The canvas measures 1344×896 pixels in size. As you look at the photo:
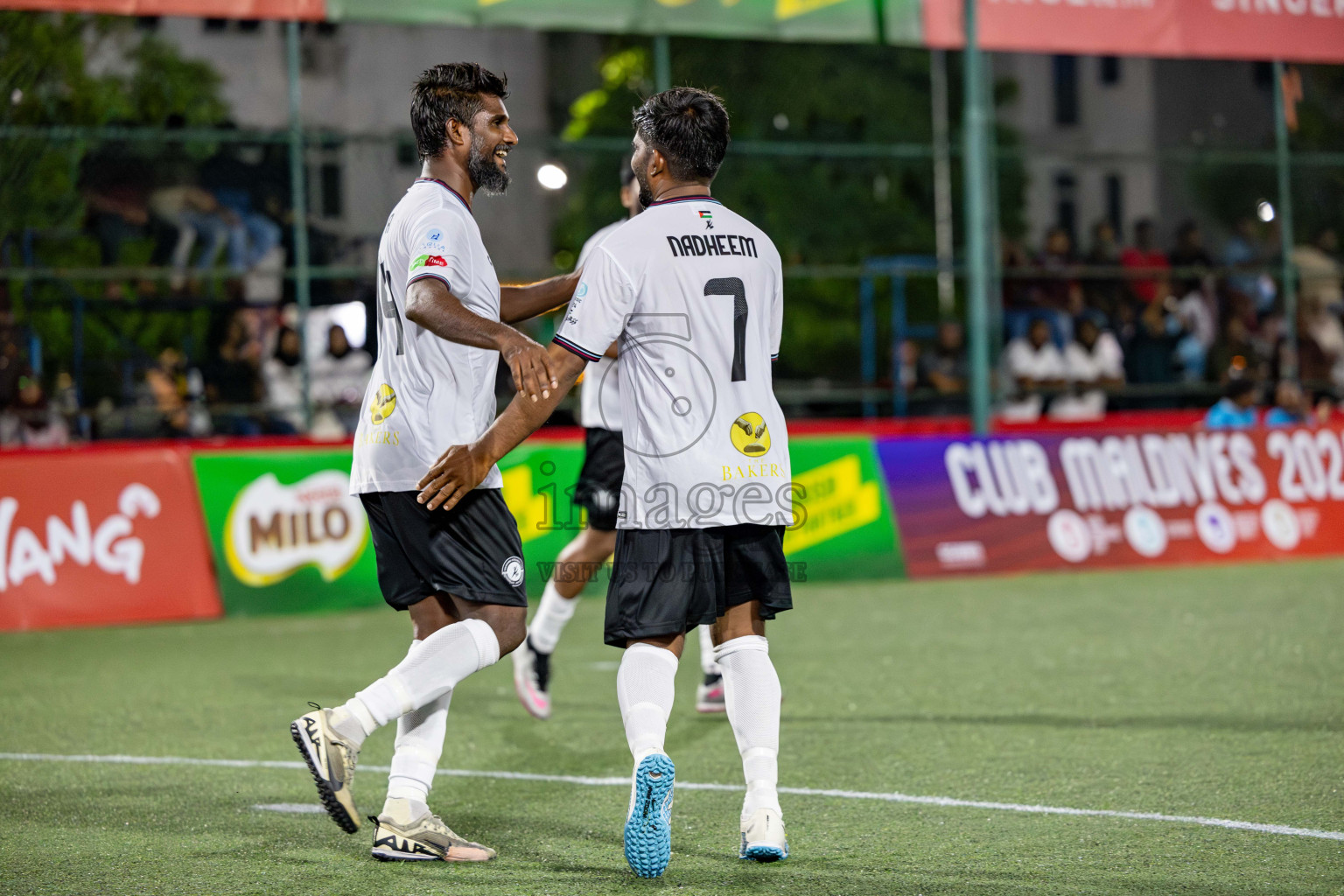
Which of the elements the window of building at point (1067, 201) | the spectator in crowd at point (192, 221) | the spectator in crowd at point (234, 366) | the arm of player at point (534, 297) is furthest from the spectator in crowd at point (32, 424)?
the window of building at point (1067, 201)

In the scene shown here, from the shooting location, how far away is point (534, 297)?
4836 mm

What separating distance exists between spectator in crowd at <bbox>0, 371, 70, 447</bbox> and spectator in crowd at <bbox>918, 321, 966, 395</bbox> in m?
9.09

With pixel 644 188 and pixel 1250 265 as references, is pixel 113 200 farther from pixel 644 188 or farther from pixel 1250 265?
pixel 1250 265

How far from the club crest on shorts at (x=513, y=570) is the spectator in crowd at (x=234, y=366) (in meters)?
10.5

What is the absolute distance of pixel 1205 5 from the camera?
47.9ft

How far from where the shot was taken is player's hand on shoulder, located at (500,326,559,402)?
4109mm

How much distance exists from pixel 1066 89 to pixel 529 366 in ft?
116

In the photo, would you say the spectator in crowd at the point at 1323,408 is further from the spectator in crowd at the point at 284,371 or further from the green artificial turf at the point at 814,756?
the spectator in crowd at the point at 284,371

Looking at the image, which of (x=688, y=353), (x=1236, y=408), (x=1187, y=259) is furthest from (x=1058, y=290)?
(x=688, y=353)

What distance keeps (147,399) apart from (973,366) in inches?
298

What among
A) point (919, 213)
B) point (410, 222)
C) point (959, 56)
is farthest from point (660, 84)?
point (959, 56)

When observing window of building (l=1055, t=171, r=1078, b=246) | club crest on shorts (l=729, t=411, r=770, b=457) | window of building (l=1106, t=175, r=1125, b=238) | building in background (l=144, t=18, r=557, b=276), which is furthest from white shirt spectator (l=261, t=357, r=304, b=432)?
A: window of building (l=1106, t=175, r=1125, b=238)

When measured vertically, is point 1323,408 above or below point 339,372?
below

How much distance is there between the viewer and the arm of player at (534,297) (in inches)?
188
